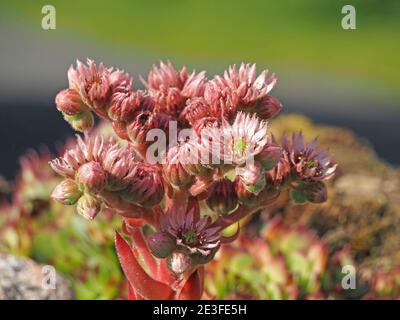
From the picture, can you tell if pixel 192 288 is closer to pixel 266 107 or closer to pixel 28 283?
pixel 266 107

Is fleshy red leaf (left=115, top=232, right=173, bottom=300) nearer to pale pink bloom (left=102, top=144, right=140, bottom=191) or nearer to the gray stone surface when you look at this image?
pale pink bloom (left=102, top=144, right=140, bottom=191)

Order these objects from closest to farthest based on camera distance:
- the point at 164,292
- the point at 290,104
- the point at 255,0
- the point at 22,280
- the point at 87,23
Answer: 1. the point at 164,292
2. the point at 22,280
3. the point at 290,104
4. the point at 87,23
5. the point at 255,0

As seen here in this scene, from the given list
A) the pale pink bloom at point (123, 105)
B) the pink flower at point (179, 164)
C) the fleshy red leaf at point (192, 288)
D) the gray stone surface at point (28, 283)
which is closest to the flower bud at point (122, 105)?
the pale pink bloom at point (123, 105)

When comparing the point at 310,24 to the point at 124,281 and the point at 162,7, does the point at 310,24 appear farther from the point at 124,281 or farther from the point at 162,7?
the point at 124,281

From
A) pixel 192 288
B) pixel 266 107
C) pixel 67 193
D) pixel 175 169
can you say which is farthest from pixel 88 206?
pixel 266 107

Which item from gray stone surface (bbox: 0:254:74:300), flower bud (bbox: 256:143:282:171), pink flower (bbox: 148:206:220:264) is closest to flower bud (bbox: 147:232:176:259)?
pink flower (bbox: 148:206:220:264)

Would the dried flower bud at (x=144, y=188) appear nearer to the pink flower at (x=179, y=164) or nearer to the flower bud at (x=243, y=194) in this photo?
the pink flower at (x=179, y=164)
